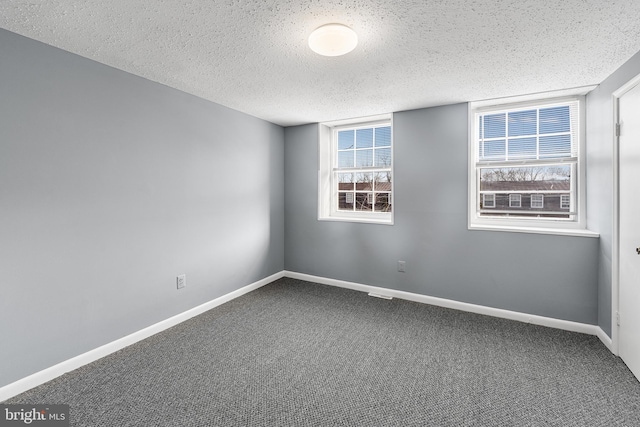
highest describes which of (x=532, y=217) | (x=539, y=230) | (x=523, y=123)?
(x=523, y=123)

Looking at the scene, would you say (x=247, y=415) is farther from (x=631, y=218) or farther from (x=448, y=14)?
(x=631, y=218)

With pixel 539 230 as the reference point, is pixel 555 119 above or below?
above

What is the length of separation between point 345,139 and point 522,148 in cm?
218

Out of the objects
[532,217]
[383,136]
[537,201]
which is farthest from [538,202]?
[383,136]

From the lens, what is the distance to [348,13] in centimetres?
167

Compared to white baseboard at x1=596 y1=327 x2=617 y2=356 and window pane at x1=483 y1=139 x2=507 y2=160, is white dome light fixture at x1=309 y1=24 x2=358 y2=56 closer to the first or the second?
window pane at x1=483 y1=139 x2=507 y2=160

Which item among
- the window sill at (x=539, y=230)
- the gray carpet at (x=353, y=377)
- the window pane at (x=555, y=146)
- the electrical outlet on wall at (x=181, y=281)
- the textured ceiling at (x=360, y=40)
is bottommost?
Answer: the gray carpet at (x=353, y=377)

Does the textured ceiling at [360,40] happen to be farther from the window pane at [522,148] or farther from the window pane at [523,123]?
the window pane at [522,148]

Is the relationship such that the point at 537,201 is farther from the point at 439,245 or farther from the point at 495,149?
the point at 439,245

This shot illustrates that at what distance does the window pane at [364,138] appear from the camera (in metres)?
4.09

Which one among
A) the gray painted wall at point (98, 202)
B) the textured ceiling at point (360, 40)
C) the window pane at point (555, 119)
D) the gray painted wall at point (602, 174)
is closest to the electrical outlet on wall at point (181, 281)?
the gray painted wall at point (98, 202)

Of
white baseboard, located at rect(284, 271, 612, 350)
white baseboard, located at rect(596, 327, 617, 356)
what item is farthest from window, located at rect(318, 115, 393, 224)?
white baseboard, located at rect(596, 327, 617, 356)

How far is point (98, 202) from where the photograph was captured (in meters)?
2.32

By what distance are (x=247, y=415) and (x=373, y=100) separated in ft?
9.89
